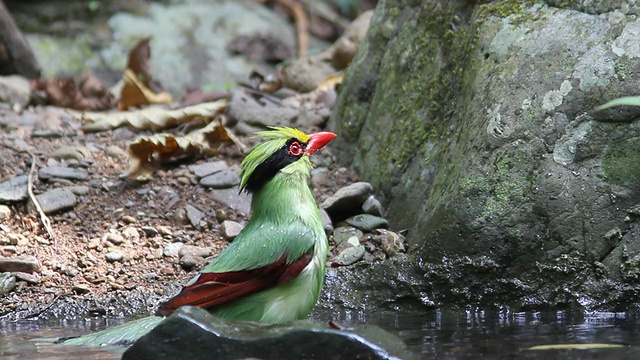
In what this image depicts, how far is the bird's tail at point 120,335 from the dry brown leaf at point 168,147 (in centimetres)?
229

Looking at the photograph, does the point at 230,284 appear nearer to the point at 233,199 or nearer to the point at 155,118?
the point at 233,199

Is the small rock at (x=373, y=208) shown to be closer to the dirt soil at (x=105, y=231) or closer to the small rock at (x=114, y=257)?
the dirt soil at (x=105, y=231)

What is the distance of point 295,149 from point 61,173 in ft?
8.02

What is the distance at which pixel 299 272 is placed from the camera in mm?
4098

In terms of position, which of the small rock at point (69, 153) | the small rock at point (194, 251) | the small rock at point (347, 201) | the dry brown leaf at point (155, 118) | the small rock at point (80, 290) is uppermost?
the dry brown leaf at point (155, 118)

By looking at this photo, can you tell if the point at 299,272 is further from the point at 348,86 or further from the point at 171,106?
the point at 171,106

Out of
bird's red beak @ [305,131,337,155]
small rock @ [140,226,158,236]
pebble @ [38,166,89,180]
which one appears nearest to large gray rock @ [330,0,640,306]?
bird's red beak @ [305,131,337,155]

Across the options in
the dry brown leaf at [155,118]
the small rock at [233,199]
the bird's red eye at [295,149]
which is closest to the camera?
the bird's red eye at [295,149]

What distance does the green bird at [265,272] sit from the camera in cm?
400

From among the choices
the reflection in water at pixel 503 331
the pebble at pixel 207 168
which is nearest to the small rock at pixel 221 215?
the pebble at pixel 207 168

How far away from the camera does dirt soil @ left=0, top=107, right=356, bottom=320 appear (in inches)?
200

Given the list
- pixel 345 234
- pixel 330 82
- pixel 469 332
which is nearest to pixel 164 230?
pixel 345 234

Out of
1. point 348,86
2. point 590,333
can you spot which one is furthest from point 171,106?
point 590,333

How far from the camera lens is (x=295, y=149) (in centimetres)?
459
